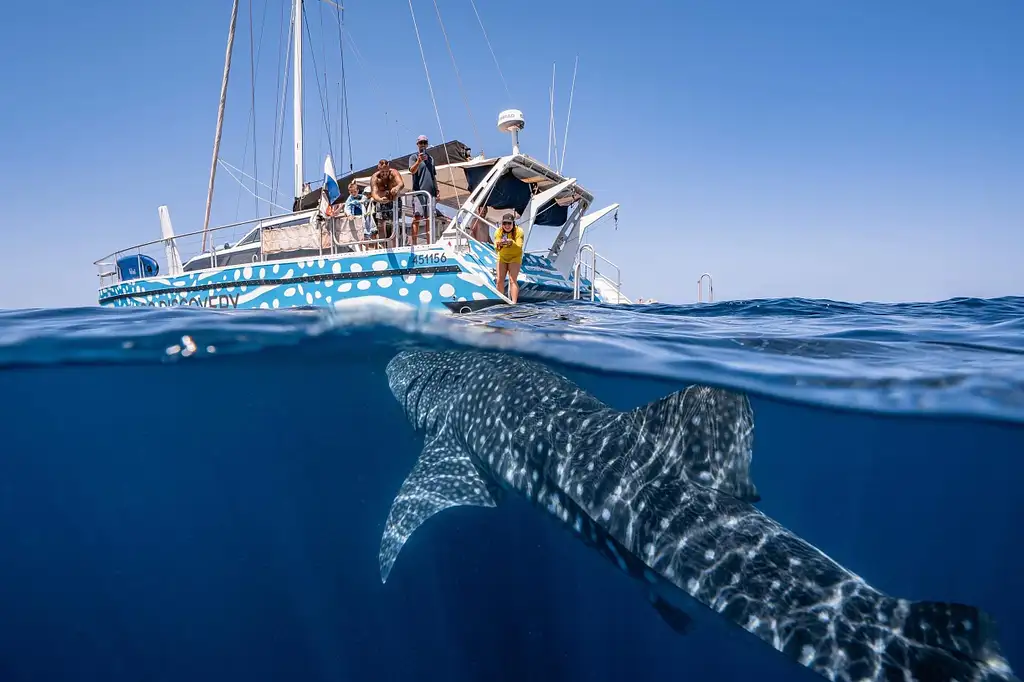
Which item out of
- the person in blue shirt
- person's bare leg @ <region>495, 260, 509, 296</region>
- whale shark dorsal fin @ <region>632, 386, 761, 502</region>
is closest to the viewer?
whale shark dorsal fin @ <region>632, 386, 761, 502</region>

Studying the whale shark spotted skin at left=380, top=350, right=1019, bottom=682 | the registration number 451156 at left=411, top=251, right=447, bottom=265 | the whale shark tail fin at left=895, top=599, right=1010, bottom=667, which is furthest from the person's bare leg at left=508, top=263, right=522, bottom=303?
the whale shark tail fin at left=895, top=599, right=1010, bottom=667

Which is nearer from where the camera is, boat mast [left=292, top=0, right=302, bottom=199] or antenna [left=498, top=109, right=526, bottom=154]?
antenna [left=498, top=109, right=526, bottom=154]

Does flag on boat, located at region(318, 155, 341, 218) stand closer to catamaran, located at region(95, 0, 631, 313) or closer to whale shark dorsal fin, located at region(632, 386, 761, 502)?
catamaran, located at region(95, 0, 631, 313)

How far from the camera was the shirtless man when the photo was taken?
11859mm

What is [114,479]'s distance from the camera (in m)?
14.6

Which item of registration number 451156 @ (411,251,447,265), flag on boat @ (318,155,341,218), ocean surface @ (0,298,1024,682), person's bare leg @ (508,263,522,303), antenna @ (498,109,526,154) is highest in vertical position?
antenna @ (498,109,526,154)

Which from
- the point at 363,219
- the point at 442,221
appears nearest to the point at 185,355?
the point at 363,219

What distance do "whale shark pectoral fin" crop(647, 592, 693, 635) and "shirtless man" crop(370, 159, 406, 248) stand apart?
31.0ft

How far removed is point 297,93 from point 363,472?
1202 cm

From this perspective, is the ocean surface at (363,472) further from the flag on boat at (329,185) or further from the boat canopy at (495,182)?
the flag on boat at (329,185)

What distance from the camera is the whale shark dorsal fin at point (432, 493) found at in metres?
4.94

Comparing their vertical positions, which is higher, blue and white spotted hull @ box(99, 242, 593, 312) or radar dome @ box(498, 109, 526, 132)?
radar dome @ box(498, 109, 526, 132)

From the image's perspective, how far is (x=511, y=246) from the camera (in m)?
10.7

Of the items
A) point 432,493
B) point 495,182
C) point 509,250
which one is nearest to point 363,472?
point 509,250
